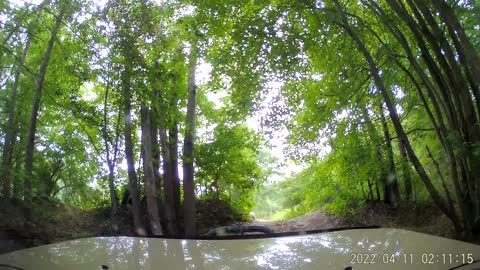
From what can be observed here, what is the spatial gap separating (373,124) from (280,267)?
585cm

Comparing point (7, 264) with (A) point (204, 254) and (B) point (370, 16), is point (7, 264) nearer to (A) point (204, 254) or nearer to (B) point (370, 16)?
(A) point (204, 254)

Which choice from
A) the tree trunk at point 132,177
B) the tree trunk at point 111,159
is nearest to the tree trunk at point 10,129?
the tree trunk at point 111,159

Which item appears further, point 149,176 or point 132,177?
point 149,176

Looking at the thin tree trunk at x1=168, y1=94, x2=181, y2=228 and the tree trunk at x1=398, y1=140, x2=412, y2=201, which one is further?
the thin tree trunk at x1=168, y1=94, x2=181, y2=228

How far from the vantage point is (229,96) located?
22.6 feet

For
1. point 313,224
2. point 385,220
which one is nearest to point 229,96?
point 313,224

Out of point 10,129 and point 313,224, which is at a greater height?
point 10,129

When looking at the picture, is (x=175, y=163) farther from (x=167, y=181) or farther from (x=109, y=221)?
(x=109, y=221)

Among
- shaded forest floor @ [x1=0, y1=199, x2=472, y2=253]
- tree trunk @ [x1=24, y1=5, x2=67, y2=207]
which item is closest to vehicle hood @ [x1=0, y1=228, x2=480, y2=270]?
shaded forest floor @ [x1=0, y1=199, x2=472, y2=253]

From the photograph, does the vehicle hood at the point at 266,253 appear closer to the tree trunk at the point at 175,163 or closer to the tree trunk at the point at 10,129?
the tree trunk at the point at 10,129

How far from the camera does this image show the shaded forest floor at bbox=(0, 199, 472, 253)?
4723 mm

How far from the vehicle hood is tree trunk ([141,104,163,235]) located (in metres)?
4.03

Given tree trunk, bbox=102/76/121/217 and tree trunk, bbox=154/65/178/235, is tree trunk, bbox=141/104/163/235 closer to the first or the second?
tree trunk, bbox=154/65/178/235

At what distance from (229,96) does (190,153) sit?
1453 mm
